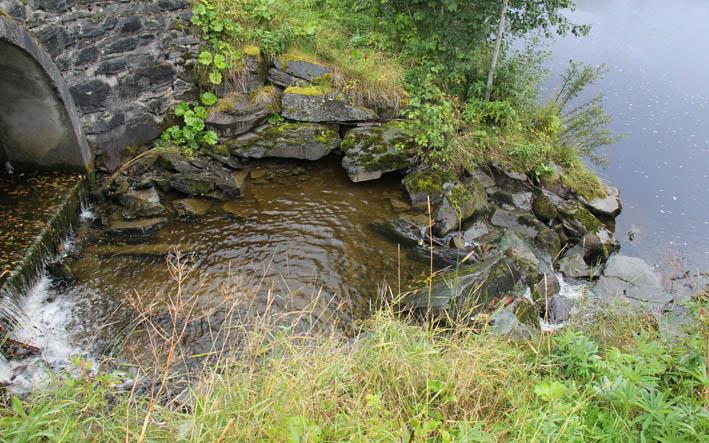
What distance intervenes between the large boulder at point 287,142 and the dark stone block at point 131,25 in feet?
6.11

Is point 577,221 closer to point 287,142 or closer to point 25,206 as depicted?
point 287,142

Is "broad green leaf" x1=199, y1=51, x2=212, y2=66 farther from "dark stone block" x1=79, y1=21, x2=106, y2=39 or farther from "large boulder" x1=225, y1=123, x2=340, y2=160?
"dark stone block" x1=79, y1=21, x2=106, y2=39

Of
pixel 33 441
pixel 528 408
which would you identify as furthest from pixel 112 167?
pixel 528 408

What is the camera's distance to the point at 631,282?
6.13 meters

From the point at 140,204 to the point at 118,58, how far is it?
6.32ft

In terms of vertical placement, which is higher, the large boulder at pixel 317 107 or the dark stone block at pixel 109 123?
the large boulder at pixel 317 107

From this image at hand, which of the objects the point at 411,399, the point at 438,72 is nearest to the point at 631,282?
the point at 438,72

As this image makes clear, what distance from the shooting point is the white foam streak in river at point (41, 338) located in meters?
3.95

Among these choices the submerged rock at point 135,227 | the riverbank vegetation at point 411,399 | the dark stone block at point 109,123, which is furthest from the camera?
the dark stone block at point 109,123

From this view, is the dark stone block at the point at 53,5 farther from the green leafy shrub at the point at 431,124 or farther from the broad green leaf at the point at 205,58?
the green leafy shrub at the point at 431,124

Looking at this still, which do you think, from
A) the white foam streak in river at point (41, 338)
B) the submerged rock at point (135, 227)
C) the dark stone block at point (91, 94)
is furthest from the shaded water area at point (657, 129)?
the dark stone block at point (91, 94)

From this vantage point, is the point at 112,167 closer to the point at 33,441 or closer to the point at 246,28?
the point at 246,28

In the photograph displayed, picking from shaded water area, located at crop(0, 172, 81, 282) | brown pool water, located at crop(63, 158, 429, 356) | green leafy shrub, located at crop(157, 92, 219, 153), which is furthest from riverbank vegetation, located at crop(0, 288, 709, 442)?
green leafy shrub, located at crop(157, 92, 219, 153)

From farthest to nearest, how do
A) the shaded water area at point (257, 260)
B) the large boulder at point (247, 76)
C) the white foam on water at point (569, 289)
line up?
1. the large boulder at point (247, 76)
2. the white foam on water at point (569, 289)
3. the shaded water area at point (257, 260)
